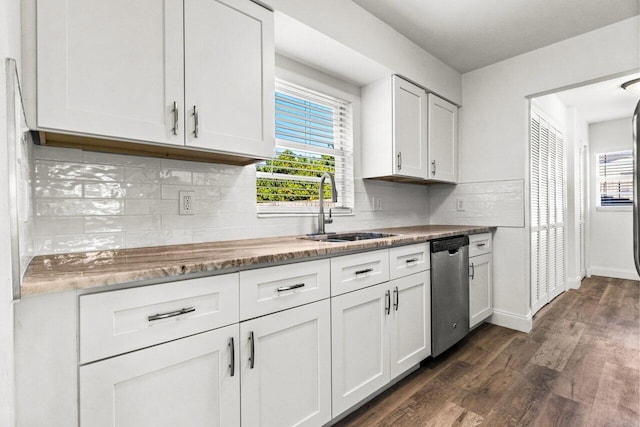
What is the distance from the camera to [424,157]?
2787 millimetres

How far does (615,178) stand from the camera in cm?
485

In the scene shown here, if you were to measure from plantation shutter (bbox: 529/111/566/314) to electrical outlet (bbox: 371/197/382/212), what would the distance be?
55.9 inches

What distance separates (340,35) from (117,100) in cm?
Result: 137

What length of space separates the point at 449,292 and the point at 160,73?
86.4 inches

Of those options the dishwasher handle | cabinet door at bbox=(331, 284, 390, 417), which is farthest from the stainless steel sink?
cabinet door at bbox=(331, 284, 390, 417)

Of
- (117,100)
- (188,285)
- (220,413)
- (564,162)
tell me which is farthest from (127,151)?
(564,162)

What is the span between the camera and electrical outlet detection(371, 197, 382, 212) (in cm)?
279

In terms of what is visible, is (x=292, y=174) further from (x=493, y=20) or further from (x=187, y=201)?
(x=493, y=20)

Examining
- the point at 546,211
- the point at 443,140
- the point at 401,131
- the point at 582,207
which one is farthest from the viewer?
the point at 582,207

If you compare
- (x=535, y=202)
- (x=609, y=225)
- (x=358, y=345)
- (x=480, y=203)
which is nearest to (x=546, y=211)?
(x=535, y=202)

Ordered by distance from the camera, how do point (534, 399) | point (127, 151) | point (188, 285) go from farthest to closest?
1. point (534, 399)
2. point (127, 151)
3. point (188, 285)

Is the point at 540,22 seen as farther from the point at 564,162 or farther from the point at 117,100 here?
the point at 117,100

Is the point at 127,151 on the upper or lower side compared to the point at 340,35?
lower

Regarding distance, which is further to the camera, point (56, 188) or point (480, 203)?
point (480, 203)
